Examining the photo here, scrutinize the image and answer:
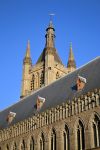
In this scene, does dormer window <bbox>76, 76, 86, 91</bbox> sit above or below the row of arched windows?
above

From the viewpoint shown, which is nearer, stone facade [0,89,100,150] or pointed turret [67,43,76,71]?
stone facade [0,89,100,150]

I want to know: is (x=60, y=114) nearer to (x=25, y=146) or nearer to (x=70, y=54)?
(x=25, y=146)

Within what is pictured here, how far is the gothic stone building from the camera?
94.6 feet

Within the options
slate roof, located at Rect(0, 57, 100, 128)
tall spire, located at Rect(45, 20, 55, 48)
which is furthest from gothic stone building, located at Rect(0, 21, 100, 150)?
tall spire, located at Rect(45, 20, 55, 48)

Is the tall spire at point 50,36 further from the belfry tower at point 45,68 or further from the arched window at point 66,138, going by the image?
the arched window at point 66,138

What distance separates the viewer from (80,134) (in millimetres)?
29531

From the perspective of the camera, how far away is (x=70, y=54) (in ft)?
239

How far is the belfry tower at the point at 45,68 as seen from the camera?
212 feet

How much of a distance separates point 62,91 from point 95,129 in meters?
9.07

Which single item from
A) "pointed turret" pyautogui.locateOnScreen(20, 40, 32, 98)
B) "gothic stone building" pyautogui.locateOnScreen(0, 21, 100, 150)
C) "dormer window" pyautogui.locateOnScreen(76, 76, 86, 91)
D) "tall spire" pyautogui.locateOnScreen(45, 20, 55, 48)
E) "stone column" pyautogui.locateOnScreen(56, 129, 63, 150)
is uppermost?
"tall spire" pyautogui.locateOnScreen(45, 20, 55, 48)

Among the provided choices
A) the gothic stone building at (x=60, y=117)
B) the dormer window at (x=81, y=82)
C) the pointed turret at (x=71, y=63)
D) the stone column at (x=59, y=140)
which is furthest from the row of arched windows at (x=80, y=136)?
the pointed turret at (x=71, y=63)

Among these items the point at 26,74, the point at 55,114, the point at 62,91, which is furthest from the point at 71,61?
the point at 55,114

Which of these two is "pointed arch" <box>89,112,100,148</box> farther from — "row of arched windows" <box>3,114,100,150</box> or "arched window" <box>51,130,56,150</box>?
"arched window" <box>51,130,56,150</box>

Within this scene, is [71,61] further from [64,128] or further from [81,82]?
[64,128]
